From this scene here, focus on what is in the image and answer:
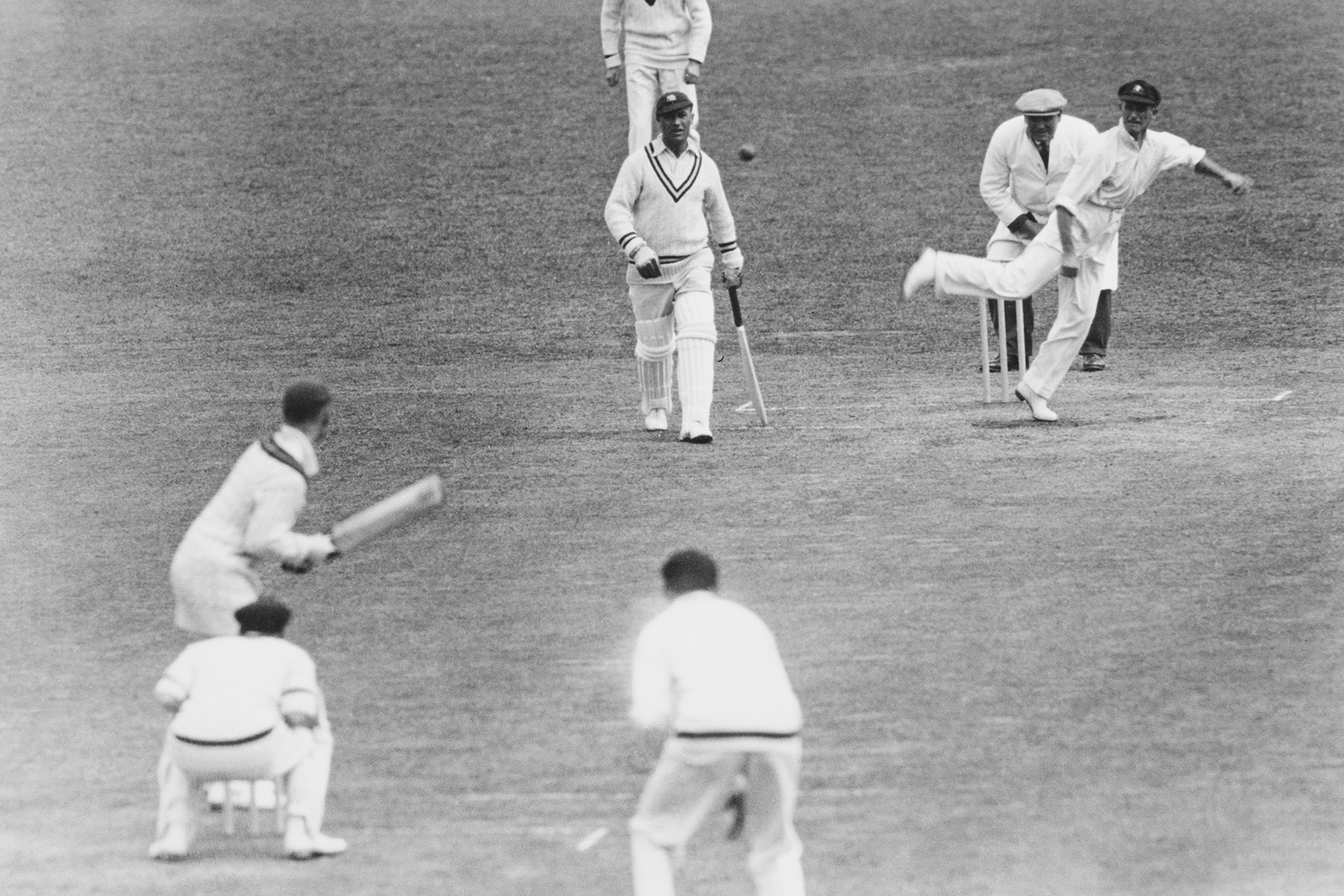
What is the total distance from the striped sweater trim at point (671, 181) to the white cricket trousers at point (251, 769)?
23.1 ft

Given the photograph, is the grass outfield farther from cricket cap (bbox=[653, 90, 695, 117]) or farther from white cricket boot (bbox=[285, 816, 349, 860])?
cricket cap (bbox=[653, 90, 695, 117])

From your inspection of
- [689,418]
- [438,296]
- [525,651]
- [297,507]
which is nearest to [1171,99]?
[438,296]

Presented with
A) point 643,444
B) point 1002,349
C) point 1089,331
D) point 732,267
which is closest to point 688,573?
point 643,444

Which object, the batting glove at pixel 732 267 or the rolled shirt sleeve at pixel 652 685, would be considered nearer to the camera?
the rolled shirt sleeve at pixel 652 685

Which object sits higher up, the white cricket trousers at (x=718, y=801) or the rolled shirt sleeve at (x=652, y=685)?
the rolled shirt sleeve at (x=652, y=685)

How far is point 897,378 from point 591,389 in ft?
7.39

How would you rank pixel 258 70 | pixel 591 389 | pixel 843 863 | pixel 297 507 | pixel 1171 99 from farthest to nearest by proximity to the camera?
pixel 258 70 → pixel 1171 99 → pixel 591 389 → pixel 297 507 → pixel 843 863

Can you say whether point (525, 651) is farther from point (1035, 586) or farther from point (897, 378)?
point (897, 378)

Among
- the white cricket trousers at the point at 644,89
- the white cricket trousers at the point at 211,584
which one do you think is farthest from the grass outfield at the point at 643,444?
the white cricket trousers at the point at 644,89

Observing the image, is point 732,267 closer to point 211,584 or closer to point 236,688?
point 211,584

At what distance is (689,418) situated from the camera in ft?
45.8

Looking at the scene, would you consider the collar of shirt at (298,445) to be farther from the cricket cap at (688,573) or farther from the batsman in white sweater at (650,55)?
the batsman in white sweater at (650,55)

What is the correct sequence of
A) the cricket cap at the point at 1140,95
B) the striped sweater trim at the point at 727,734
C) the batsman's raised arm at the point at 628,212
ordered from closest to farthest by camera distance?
the striped sweater trim at the point at 727,734 < the cricket cap at the point at 1140,95 < the batsman's raised arm at the point at 628,212

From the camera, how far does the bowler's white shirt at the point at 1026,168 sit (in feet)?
51.8
